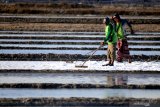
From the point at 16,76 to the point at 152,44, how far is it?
11.2 m

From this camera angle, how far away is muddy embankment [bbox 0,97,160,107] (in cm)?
973

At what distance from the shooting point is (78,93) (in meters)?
11.1

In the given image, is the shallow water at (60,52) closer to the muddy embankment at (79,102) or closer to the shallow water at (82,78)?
the shallow water at (82,78)

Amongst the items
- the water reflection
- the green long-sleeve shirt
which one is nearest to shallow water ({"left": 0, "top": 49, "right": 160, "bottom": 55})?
the green long-sleeve shirt

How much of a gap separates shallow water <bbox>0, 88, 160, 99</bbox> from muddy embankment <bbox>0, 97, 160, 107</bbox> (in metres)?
0.53

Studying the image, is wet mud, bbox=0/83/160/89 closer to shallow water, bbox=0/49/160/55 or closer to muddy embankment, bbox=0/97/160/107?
muddy embankment, bbox=0/97/160/107

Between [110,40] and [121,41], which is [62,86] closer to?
[110,40]

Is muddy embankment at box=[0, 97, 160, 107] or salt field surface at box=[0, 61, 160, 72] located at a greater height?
muddy embankment at box=[0, 97, 160, 107]

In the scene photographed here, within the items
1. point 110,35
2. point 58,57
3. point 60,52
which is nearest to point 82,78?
point 110,35

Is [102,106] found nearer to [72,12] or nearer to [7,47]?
[7,47]

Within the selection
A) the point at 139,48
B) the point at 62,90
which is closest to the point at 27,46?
the point at 139,48

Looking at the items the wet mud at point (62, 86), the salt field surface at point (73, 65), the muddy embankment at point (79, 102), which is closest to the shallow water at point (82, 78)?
the wet mud at point (62, 86)

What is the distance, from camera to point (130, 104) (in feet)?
32.0

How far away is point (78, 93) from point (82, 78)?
2047mm
